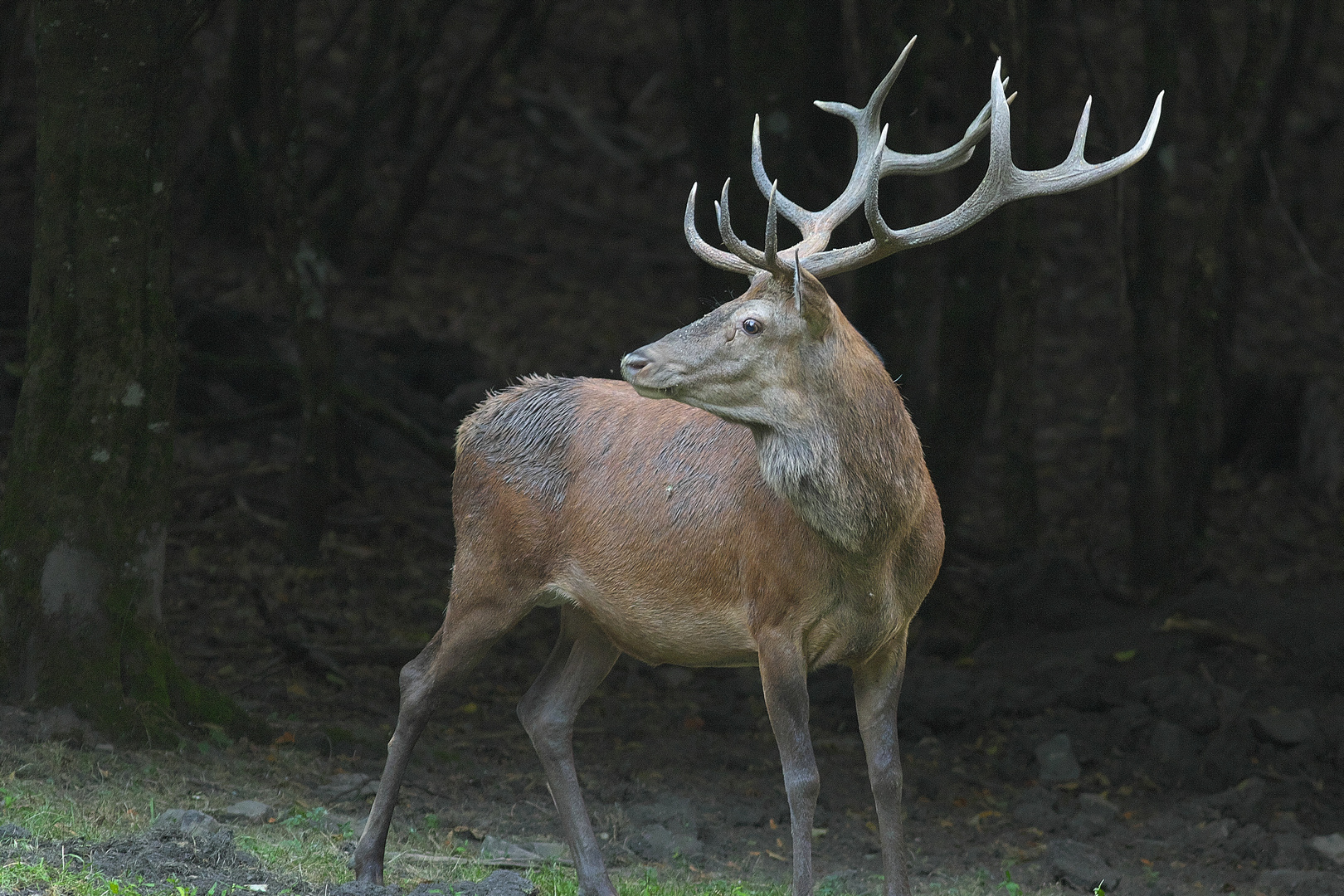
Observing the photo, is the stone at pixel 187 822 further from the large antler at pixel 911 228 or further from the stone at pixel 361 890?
the large antler at pixel 911 228

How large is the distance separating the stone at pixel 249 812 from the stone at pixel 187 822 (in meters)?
0.32

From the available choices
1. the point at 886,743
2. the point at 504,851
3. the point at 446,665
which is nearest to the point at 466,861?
the point at 504,851

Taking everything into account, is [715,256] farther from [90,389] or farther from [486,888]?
[90,389]

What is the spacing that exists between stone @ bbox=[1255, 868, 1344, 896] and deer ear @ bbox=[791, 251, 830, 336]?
3255 mm

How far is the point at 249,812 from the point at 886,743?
245 centimetres

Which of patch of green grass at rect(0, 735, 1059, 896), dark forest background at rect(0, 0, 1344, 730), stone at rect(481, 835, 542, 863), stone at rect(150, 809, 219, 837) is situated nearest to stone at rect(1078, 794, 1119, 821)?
patch of green grass at rect(0, 735, 1059, 896)

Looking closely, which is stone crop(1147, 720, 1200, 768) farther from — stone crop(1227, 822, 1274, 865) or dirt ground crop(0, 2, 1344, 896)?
stone crop(1227, 822, 1274, 865)

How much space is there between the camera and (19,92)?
14.9 metres

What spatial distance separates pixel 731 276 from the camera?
9.38 metres

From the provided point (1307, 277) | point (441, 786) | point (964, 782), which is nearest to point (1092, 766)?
point (964, 782)

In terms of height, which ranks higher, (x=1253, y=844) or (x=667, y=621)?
(x=667, y=621)

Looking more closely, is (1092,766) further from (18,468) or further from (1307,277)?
(1307,277)

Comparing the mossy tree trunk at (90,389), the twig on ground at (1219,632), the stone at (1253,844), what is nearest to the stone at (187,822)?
the mossy tree trunk at (90,389)

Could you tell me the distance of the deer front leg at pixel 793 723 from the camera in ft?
15.5
